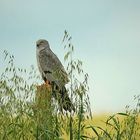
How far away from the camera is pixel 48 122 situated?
4840mm

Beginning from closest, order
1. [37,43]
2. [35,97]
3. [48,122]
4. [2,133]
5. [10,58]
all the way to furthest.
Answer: [48,122] < [2,133] < [35,97] < [10,58] < [37,43]

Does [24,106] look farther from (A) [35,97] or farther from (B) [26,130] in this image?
(B) [26,130]

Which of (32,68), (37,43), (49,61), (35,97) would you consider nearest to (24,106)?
(35,97)

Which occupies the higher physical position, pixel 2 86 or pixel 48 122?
pixel 2 86

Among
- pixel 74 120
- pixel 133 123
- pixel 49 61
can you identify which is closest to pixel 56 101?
pixel 74 120

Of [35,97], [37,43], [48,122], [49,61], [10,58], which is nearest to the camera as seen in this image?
[48,122]

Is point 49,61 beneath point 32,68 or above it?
above

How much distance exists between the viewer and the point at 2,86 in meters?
5.78

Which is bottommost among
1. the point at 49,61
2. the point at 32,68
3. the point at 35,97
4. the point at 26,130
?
the point at 26,130

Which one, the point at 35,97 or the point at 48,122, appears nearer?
the point at 48,122

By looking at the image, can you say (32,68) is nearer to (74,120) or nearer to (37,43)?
(74,120)

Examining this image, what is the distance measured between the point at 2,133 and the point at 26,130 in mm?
359

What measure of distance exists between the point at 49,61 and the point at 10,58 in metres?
5.09

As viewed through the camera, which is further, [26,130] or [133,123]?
[133,123]
